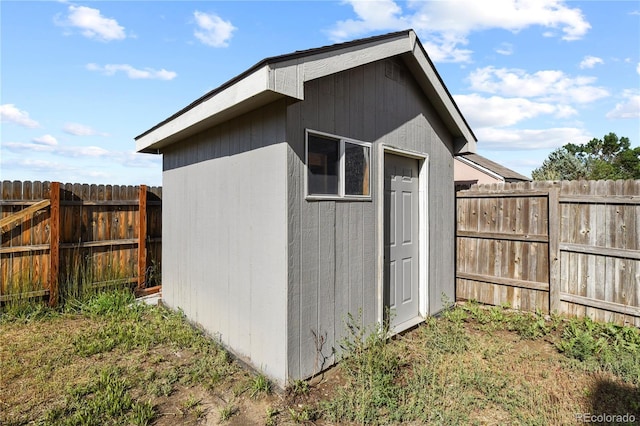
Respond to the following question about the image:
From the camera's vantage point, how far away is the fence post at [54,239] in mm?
5012

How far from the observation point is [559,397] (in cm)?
277

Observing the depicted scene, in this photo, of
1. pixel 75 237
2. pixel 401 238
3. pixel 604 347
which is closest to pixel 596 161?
pixel 604 347

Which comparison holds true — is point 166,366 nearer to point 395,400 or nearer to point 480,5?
point 395,400

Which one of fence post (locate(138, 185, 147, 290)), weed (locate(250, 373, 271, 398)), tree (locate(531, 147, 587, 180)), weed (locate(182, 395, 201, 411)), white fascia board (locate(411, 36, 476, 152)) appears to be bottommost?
weed (locate(182, 395, 201, 411))

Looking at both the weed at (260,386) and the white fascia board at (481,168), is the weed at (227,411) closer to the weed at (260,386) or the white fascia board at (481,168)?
the weed at (260,386)

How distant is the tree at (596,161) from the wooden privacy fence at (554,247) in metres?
16.5

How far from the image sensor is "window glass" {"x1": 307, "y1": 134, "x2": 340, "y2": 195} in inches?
119

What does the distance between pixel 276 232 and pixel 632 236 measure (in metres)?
4.63

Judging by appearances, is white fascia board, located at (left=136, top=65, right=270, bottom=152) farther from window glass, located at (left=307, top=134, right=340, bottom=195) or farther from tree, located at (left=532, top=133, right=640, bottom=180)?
tree, located at (left=532, top=133, right=640, bottom=180)

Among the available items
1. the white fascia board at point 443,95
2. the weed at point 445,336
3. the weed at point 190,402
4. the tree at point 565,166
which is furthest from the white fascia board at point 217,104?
the tree at point 565,166

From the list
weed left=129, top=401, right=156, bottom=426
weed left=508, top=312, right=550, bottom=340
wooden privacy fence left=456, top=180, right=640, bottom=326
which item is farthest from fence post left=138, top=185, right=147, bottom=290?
weed left=508, top=312, right=550, bottom=340

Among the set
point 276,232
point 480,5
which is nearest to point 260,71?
point 276,232

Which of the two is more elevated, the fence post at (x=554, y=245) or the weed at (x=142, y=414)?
the fence post at (x=554, y=245)

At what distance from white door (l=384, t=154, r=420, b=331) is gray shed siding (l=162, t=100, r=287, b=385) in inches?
67.2
